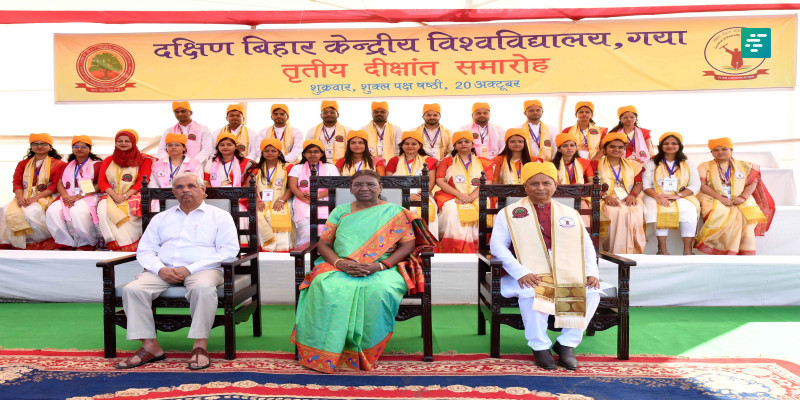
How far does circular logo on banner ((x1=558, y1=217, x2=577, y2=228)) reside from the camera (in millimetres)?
2855

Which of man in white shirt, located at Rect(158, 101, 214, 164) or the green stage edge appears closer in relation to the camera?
the green stage edge

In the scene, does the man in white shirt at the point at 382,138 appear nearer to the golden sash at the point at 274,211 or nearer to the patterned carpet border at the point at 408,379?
the golden sash at the point at 274,211

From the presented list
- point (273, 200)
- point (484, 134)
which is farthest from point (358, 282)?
point (484, 134)

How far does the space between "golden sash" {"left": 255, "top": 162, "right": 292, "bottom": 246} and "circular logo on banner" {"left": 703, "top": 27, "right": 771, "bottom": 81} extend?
196 inches

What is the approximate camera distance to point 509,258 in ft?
9.23

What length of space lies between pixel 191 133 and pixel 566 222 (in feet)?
15.8

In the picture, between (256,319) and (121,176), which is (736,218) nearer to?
(256,319)

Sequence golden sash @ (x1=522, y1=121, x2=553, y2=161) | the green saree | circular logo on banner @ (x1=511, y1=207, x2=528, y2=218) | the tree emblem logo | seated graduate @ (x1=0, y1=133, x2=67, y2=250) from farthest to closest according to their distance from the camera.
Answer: the tree emblem logo < golden sash @ (x1=522, y1=121, x2=553, y2=161) < seated graduate @ (x1=0, y1=133, x2=67, y2=250) < circular logo on banner @ (x1=511, y1=207, x2=528, y2=218) < the green saree

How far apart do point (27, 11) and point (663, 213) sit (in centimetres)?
747

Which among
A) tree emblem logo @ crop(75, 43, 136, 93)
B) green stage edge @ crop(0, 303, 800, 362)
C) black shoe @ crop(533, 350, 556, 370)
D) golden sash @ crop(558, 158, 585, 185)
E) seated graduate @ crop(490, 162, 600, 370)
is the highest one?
tree emblem logo @ crop(75, 43, 136, 93)

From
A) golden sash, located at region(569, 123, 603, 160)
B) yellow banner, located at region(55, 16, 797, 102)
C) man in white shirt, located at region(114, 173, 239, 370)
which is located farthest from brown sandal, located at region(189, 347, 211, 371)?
golden sash, located at region(569, 123, 603, 160)

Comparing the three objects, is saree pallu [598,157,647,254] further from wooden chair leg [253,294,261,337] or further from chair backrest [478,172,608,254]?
wooden chair leg [253,294,261,337]

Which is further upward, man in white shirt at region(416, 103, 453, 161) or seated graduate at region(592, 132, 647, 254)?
man in white shirt at region(416, 103, 453, 161)

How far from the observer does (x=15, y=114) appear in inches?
330
